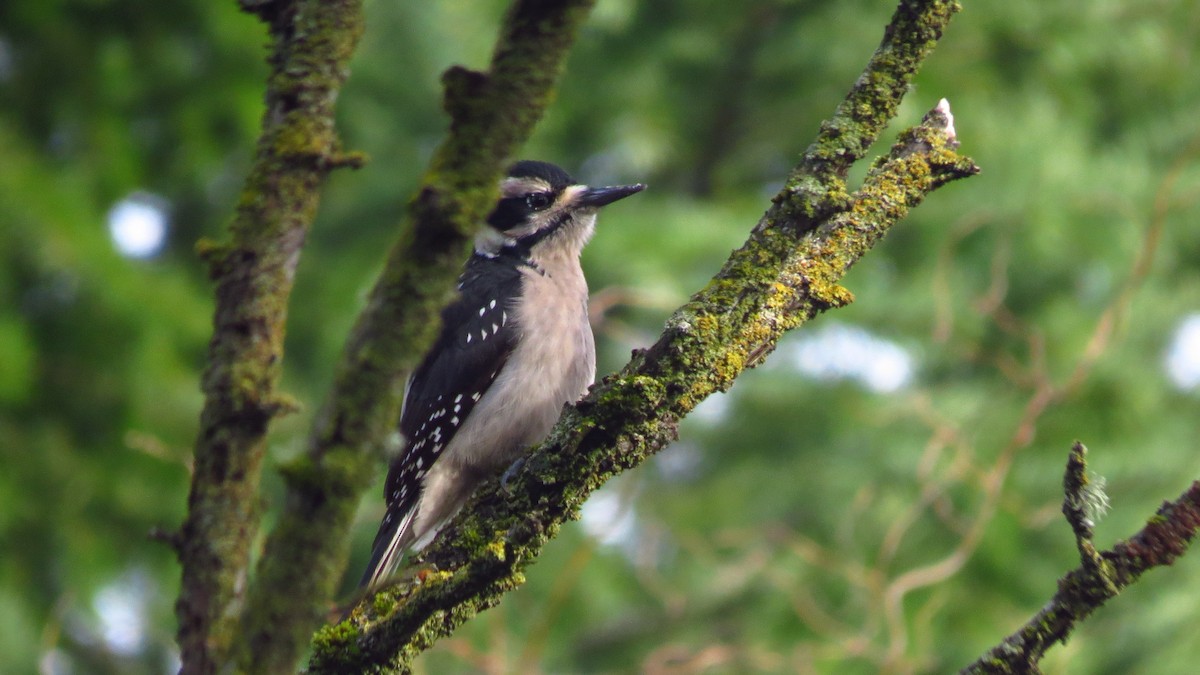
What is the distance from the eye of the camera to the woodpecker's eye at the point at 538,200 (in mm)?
5211

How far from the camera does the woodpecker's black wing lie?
438 cm

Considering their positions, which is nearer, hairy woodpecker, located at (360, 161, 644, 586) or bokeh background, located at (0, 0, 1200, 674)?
hairy woodpecker, located at (360, 161, 644, 586)

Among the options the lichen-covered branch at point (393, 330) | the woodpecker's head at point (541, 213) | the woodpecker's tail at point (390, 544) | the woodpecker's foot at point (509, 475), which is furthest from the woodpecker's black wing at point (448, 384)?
the lichen-covered branch at point (393, 330)

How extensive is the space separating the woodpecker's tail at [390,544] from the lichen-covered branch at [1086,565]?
2325mm

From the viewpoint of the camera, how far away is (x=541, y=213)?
5.20 meters

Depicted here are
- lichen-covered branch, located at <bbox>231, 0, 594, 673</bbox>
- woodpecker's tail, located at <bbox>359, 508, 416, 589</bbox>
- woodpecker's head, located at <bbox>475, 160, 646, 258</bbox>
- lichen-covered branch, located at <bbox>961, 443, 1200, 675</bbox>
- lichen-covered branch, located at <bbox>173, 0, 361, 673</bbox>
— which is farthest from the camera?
woodpecker's head, located at <bbox>475, 160, 646, 258</bbox>

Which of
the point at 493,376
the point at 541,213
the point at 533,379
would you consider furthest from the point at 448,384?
the point at 541,213

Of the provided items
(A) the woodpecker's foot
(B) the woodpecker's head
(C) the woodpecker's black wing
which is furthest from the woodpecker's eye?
(A) the woodpecker's foot

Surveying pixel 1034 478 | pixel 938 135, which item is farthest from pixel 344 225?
pixel 938 135

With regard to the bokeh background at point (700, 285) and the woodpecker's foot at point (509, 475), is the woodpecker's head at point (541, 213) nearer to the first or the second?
the bokeh background at point (700, 285)

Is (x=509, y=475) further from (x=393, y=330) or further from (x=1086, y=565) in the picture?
(x=1086, y=565)

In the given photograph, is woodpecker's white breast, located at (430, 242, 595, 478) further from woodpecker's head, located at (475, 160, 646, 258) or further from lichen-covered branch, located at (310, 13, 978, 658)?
lichen-covered branch, located at (310, 13, 978, 658)

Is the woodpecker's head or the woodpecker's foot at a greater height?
the woodpecker's head

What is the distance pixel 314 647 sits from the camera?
2178 millimetres
